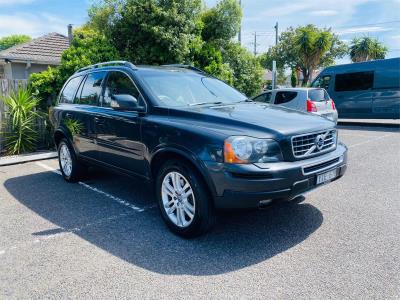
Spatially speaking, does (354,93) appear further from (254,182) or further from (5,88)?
(254,182)

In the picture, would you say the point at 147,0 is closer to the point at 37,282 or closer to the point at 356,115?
the point at 356,115

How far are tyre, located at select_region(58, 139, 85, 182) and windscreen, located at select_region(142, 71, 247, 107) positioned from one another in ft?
7.35

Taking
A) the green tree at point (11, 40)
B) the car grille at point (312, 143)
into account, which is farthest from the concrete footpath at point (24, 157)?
Answer: the green tree at point (11, 40)

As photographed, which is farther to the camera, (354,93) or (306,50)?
(306,50)

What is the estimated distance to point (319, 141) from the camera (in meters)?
3.70

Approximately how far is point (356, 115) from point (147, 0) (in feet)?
29.1

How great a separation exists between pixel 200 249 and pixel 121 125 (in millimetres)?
1860

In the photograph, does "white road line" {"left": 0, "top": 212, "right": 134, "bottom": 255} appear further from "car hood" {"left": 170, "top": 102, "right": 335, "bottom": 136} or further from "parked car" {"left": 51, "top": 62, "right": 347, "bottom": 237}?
"car hood" {"left": 170, "top": 102, "right": 335, "bottom": 136}

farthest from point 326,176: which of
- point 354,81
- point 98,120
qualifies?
point 354,81

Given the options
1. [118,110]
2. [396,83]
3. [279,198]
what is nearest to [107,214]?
[118,110]

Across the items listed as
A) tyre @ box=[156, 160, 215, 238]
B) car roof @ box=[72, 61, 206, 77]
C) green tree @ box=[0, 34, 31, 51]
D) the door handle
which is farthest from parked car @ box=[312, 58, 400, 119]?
green tree @ box=[0, 34, 31, 51]

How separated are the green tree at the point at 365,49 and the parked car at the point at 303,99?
38.8 metres

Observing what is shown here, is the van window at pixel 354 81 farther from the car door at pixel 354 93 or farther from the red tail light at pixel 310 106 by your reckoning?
the red tail light at pixel 310 106

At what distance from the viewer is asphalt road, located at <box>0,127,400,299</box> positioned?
279 cm
